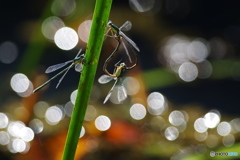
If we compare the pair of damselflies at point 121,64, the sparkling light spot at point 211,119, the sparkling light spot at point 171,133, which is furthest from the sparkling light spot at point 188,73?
the pair of damselflies at point 121,64

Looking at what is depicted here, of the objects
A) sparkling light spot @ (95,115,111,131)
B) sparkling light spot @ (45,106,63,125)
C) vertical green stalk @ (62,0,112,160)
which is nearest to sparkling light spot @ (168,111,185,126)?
sparkling light spot @ (95,115,111,131)

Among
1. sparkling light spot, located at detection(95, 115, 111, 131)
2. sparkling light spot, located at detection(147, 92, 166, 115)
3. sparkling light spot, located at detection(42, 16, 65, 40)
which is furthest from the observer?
sparkling light spot, located at detection(42, 16, 65, 40)

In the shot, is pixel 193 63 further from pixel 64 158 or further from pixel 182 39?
pixel 64 158

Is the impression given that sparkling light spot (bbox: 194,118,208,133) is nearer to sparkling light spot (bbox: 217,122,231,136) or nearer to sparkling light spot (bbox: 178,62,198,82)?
sparkling light spot (bbox: 217,122,231,136)

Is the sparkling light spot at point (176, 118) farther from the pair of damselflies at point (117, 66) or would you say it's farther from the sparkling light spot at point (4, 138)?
the pair of damselflies at point (117, 66)

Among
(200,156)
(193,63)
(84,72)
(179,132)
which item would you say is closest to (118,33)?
(84,72)
